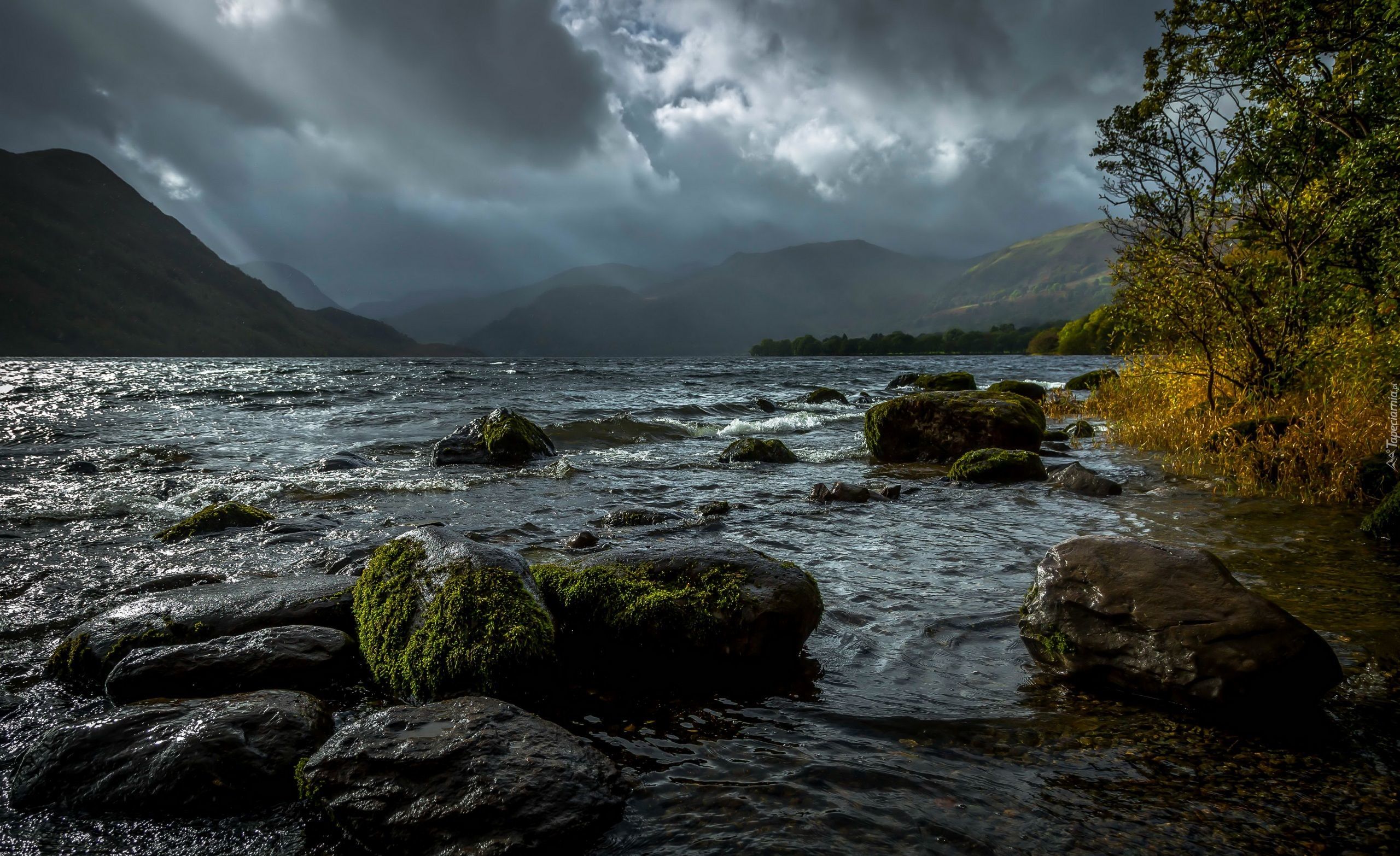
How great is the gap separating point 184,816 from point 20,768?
0.98m

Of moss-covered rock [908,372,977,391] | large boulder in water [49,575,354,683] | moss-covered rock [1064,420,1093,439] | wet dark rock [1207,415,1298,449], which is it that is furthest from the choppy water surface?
moss-covered rock [908,372,977,391]

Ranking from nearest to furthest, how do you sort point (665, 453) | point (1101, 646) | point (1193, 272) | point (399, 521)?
point (1101, 646), point (399, 521), point (1193, 272), point (665, 453)

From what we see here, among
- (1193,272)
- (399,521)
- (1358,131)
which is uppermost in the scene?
(1358,131)

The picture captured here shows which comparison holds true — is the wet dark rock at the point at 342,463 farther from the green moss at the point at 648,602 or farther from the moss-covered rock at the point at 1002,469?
the moss-covered rock at the point at 1002,469

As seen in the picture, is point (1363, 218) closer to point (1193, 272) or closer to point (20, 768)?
point (1193, 272)

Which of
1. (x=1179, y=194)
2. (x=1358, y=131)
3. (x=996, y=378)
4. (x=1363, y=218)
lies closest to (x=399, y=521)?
(x=1363, y=218)

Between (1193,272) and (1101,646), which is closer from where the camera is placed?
(1101,646)

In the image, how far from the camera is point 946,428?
47.3 feet

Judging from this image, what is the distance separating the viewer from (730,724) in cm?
385

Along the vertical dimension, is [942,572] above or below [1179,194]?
below

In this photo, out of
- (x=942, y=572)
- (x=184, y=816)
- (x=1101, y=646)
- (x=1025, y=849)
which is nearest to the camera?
(x=1025, y=849)

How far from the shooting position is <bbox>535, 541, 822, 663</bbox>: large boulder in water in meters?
4.62

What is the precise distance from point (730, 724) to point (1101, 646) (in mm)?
2431

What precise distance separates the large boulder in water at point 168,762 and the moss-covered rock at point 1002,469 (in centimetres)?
1061
